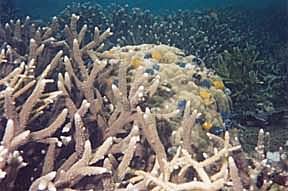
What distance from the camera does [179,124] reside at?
4105mm

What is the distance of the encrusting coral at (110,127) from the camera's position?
280 cm

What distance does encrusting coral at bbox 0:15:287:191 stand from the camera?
280 centimetres

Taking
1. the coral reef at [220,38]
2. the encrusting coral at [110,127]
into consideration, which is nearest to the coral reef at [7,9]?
the coral reef at [220,38]

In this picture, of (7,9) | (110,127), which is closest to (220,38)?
(7,9)

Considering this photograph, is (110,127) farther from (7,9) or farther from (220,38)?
(7,9)

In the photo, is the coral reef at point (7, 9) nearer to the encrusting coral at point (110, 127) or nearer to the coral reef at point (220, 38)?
the coral reef at point (220, 38)

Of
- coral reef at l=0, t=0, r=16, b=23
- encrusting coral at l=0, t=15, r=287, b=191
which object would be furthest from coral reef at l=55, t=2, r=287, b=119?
encrusting coral at l=0, t=15, r=287, b=191

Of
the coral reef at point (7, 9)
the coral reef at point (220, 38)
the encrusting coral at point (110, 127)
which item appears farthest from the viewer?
the coral reef at point (7, 9)

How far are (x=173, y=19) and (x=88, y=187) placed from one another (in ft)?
34.1

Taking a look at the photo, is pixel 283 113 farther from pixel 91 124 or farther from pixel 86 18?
pixel 86 18

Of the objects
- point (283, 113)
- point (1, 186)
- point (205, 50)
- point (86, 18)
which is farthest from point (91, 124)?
point (86, 18)

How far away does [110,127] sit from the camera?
3.59 m

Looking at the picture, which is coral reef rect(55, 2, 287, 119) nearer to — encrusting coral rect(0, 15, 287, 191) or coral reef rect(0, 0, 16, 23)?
coral reef rect(0, 0, 16, 23)

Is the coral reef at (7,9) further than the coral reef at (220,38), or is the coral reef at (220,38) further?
the coral reef at (7,9)
